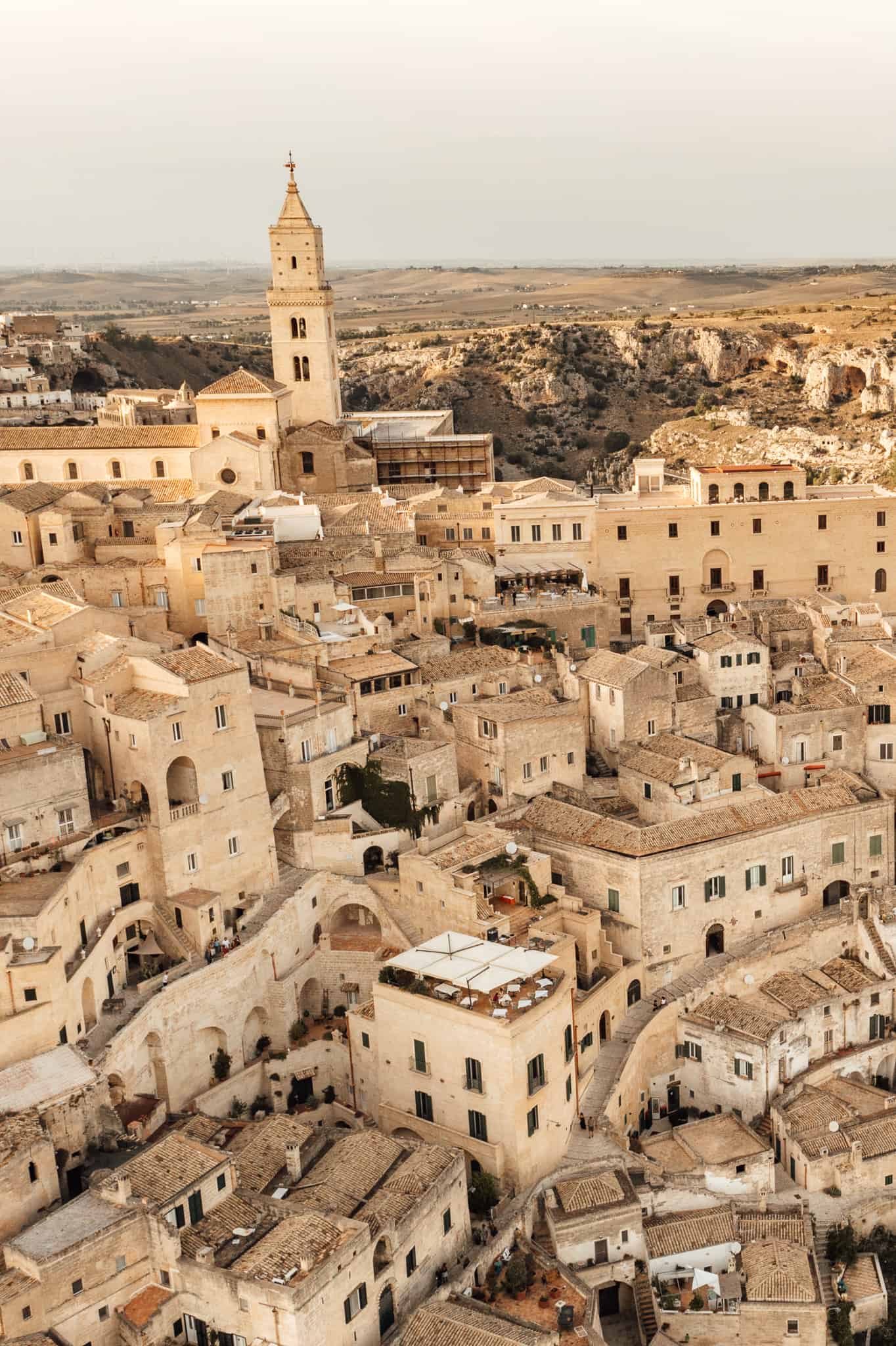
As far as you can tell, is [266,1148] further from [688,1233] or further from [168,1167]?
[688,1233]

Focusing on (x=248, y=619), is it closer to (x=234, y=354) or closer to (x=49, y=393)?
(x=49, y=393)

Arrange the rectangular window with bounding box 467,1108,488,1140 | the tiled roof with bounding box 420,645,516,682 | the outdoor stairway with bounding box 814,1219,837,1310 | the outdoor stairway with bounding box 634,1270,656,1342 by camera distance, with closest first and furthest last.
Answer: the outdoor stairway with bounding box 634,1270,656,1342 < the outdoor stairway with bounding box 814,1219,837,1310 < the rectangular window with bounding box 467,1108,488,1140 < the tiled roof with bounding box 420,645,516,682

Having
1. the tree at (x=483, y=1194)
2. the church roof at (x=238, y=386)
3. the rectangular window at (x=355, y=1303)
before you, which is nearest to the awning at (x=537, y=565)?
the church roof at (x=238, y=386)

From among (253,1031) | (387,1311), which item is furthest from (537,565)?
(387,1311)

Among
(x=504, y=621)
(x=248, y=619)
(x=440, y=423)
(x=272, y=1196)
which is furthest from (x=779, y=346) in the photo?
(x=272, y=1196)

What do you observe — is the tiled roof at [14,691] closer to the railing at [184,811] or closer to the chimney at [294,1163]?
the railing at [184,811]

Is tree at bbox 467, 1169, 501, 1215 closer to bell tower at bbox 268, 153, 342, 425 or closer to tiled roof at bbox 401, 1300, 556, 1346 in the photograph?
tiled roof at bbox 401, 1300, 556, 1346

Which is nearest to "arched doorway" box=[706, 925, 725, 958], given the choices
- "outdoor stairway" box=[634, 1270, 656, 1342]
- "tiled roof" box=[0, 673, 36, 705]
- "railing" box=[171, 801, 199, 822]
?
"outdoor stairway" box=[634, 1270, 656, 1342]
